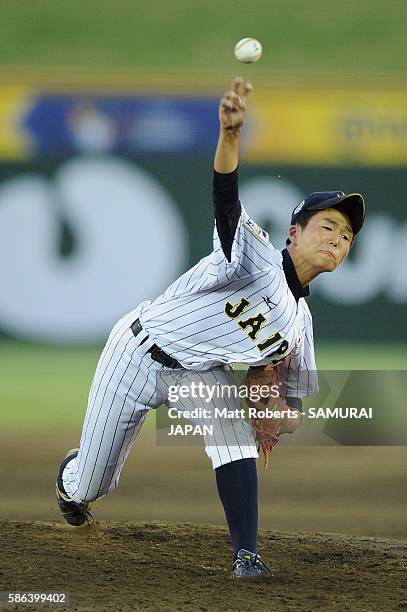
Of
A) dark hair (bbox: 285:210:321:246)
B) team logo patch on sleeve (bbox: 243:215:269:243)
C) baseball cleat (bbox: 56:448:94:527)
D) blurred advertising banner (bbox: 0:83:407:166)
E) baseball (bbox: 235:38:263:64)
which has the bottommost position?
baseball cleat (bbox: 56:448:94:527)

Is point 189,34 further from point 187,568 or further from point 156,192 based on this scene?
point 187,568

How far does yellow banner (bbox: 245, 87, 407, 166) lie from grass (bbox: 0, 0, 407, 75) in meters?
0.44

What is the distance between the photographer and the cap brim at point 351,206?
244 centimetres

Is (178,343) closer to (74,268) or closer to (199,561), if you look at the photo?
(199,561)

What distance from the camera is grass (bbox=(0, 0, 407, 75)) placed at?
6.91 meters

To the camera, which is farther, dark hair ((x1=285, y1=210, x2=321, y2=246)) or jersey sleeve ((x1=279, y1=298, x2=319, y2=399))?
jersey sleeve ((x1=279, y1=298, x2=319, y2=399))

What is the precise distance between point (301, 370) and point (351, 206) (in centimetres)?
54

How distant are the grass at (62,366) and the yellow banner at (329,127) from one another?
1384 mm

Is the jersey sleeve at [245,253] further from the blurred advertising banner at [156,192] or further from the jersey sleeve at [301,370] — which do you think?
the blurred advertising banner at [156,192]

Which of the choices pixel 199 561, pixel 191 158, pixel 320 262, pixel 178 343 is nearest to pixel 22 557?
pixel 199 561

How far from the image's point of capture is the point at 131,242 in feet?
20.4

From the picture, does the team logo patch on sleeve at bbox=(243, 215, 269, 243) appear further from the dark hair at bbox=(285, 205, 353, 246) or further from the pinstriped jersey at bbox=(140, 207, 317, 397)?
the dark hair at bbox=(285, 205, 353, 246)

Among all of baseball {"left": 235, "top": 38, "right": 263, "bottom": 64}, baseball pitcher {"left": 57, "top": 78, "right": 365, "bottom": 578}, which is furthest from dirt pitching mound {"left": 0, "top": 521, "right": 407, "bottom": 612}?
baseball {"left": 235, "top": 38, "right": 263, "bottom": 64}

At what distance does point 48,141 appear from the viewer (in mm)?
6410
